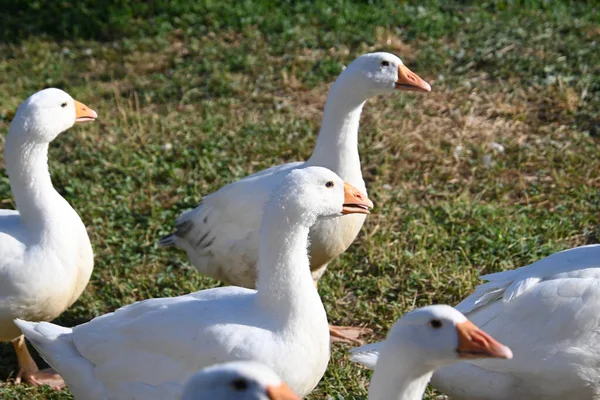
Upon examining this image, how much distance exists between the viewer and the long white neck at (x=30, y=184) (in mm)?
4980

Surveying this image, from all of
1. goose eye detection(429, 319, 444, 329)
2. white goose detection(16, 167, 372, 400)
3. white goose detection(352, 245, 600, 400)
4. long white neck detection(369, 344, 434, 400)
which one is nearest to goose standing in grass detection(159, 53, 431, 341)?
white goose detection(16, 167, 372, 400)

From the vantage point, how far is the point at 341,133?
5363mm

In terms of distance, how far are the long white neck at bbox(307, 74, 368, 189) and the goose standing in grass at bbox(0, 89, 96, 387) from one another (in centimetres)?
156

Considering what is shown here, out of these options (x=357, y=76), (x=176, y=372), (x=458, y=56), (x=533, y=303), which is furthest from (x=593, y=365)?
A: (x=458, y=56)

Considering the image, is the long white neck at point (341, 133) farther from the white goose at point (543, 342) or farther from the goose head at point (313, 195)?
the white goose at point (543, 342)

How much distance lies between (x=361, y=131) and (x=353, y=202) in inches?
134

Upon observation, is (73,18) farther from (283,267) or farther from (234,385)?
(234,385)

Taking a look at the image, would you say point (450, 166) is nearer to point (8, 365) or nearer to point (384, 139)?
point (384, 139)

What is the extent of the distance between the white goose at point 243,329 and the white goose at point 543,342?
742 millimetres

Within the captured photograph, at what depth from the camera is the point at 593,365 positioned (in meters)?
4.02

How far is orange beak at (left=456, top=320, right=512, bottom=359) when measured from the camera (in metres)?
3.34

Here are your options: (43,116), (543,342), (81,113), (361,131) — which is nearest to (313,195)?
(543,342)

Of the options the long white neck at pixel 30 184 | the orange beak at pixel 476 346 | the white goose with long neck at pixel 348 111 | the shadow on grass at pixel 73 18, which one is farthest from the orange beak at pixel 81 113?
Answer: the shadow on grass at pixel 73 18

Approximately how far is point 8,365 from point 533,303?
127 inches
